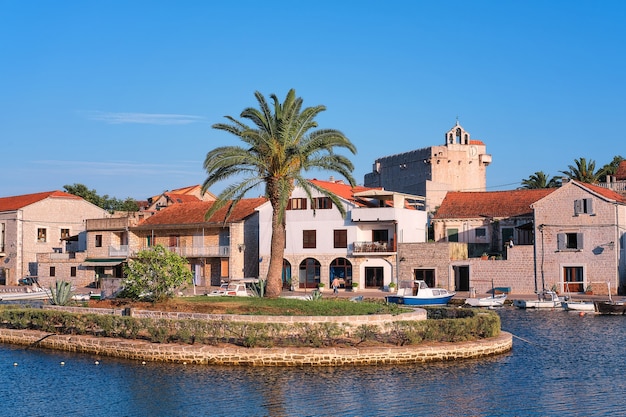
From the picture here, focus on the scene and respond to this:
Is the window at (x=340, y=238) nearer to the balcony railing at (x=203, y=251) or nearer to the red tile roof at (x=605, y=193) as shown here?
the balcony railing at (x=203, y=251)

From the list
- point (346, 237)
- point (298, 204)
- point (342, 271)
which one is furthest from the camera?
point (298, 204)

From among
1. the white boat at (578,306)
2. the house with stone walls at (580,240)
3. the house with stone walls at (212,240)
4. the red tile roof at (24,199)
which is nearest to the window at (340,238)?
the house with stone walls at (212,240)

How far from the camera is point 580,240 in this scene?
52.2 metres

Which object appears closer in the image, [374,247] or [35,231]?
[374,247]

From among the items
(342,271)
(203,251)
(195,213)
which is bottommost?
(342,271)

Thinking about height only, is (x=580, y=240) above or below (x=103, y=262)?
above

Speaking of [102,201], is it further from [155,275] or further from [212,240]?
[155,275]

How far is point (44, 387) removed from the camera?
22828 millimetres

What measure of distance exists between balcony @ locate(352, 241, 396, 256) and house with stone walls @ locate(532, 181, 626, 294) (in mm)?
10501

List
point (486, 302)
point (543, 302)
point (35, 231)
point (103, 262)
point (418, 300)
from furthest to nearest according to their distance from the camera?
1. point (35, 231)
2. point (103, 262)
3. point (486, 302)
4. point (543, 302)
5. point (418, 300)

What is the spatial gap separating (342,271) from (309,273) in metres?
2.73

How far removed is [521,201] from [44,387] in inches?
1844

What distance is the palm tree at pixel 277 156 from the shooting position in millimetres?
35469

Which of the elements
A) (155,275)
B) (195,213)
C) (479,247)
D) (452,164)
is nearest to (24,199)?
(195,213)
